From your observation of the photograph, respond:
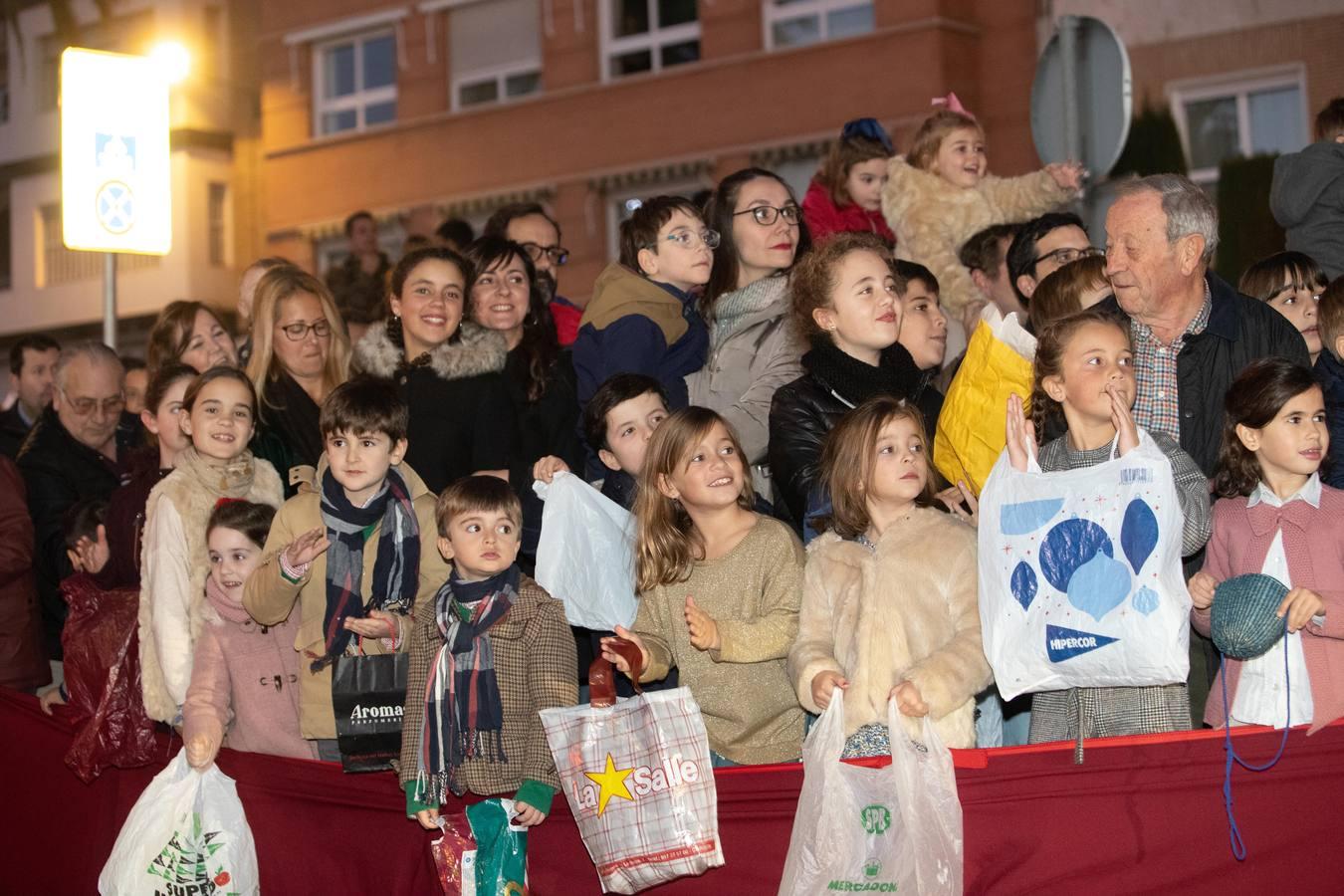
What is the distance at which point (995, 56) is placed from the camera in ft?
63.0

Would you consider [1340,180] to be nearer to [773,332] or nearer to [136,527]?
[773,332]

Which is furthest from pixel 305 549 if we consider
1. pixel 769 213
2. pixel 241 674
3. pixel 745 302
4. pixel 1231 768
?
pixel 1231 768

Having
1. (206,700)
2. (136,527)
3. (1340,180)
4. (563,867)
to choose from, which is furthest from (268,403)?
(1340,180)

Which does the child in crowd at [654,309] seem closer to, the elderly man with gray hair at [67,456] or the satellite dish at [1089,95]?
the satellite dish at [1089,95]

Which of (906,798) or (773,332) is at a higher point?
(773,332)

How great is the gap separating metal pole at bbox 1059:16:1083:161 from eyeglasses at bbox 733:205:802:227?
1.74m

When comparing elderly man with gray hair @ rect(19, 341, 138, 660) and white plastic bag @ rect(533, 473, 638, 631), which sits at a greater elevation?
elderly man with gray hair @ rect(19, 341, 138, 660)

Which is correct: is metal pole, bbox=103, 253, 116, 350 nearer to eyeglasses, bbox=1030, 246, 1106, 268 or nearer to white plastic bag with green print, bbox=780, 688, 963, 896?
eyeglasses, bbox=1030, 246, 1106, 268

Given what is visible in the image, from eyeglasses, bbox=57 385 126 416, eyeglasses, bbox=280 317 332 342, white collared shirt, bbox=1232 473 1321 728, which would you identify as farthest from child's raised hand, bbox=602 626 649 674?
eyeglasses, bbox=57 385 126 416

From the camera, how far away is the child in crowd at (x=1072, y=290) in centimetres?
573

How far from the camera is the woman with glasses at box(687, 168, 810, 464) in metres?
6.04

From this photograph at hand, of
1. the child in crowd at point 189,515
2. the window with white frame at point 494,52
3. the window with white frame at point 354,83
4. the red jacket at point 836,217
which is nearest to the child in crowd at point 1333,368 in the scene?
the red jacket at point 836,217

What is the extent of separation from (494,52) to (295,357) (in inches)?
658

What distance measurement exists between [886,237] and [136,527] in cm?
391
